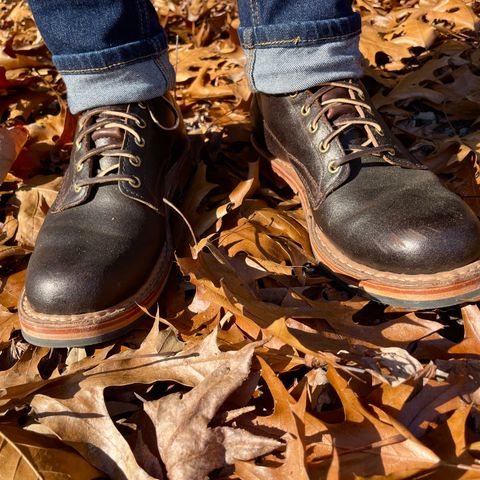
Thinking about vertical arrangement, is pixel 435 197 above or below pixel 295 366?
above

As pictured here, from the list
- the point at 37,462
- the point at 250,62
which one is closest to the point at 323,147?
the point at 250,62

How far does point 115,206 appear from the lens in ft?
4.57

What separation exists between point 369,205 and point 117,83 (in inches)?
31.0

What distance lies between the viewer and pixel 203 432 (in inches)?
37.5

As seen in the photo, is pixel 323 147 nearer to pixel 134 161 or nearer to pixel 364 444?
pixel 134 161

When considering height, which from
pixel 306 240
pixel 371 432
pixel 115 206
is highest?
pixel 115 206

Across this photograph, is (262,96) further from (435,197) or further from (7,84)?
(7,84)

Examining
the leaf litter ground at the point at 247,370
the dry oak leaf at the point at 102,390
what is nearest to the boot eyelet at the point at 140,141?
the leaf litter ground at the point at 247,370

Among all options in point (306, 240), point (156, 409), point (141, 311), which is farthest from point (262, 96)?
point (156, 409)

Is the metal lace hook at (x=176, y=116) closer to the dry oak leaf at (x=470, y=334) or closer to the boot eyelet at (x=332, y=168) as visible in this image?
the boot eyelet at (x=332, y=168)

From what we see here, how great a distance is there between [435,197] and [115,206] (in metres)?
0.82

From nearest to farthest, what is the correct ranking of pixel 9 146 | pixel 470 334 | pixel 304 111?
pixel 470 334 → pixel 304 111 → pixel 9 146

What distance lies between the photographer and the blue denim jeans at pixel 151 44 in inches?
→ 54.7

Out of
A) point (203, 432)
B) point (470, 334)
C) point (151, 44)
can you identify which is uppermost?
point (151, 44)
